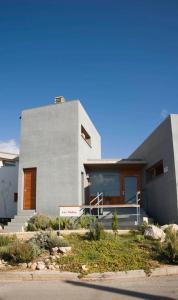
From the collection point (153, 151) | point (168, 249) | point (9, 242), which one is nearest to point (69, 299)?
point (168, 249)

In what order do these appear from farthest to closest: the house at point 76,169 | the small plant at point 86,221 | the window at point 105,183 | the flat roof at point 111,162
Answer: the window at point 105,183, the flat roof at point 111,162, the house at point 76,169, the small plant at point 86,221

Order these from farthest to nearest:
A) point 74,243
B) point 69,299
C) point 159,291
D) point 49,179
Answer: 1. point 49,179
2. point 74,243
3. point 159,291
4. point 69,299

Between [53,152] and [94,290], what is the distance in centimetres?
1044

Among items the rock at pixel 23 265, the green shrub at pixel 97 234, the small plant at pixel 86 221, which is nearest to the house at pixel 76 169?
the small plant at pixel 86 221

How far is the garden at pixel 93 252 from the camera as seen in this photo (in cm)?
899

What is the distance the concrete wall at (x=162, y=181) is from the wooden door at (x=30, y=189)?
6258mm

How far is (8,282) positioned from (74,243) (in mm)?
3136

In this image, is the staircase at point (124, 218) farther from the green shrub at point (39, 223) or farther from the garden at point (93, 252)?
the green shrub at point (39, 223)

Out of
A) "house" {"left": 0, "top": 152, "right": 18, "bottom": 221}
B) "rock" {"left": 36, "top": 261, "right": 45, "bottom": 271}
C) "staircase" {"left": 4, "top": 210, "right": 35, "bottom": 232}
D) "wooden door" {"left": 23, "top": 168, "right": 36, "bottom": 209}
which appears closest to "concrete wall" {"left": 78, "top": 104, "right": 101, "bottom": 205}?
"wooden door" {"left": 23, "top": 168, "right": 36, "bottom": 209}

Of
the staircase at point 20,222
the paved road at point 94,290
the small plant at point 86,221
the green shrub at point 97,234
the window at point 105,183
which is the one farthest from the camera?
the window at point 105,183

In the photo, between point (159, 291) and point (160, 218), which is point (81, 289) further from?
point (160, 218)

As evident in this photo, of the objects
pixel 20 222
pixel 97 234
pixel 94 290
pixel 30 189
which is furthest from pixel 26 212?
pixel 94 290

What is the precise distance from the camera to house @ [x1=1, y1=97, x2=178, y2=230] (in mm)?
15898

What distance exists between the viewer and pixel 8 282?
27.3 feet
